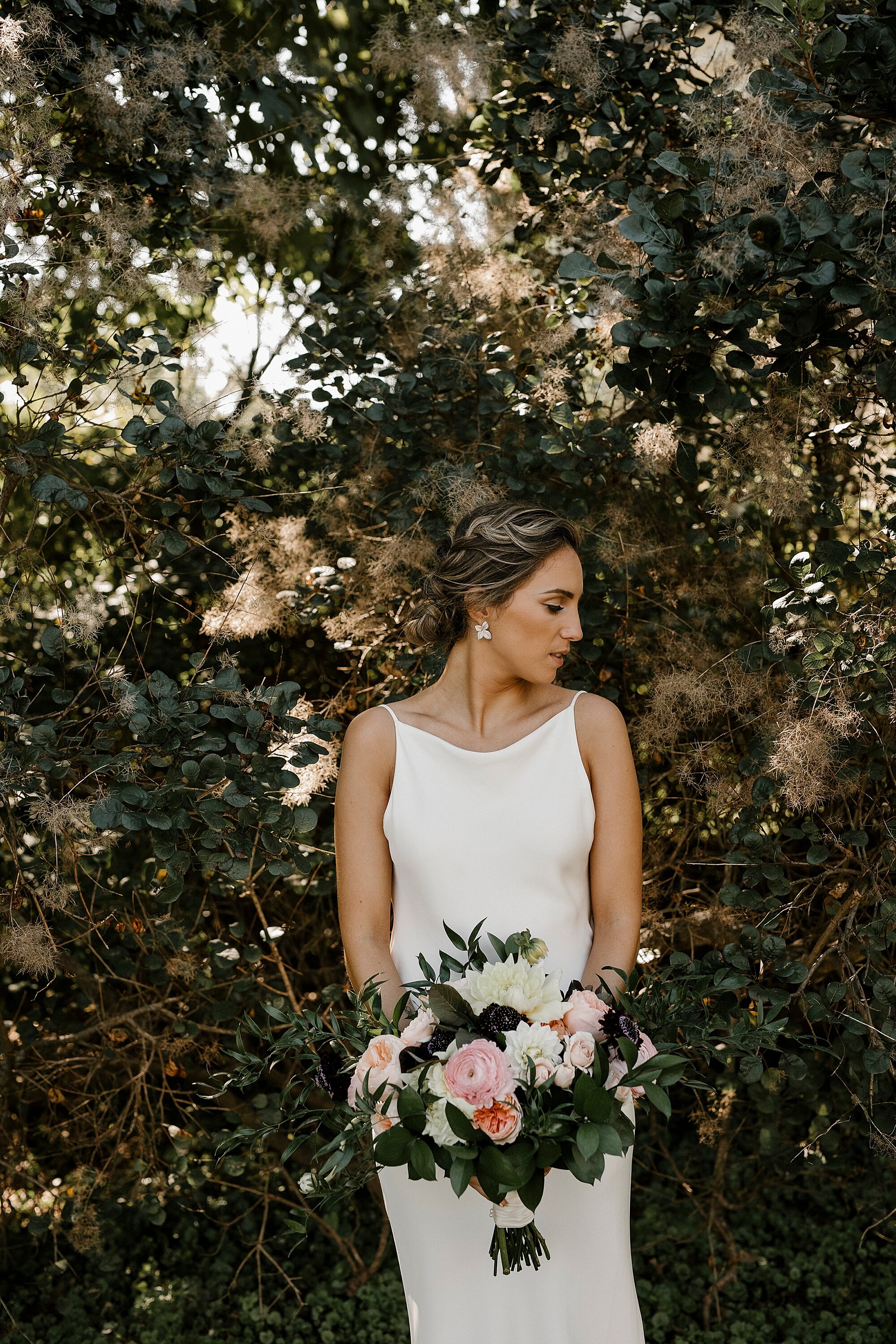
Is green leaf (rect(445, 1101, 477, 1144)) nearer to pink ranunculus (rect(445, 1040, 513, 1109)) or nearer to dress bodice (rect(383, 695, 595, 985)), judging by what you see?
pink ranunculus (rect(445, 1040, 513, 1109))

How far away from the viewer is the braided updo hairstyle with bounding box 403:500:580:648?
1.93 meters

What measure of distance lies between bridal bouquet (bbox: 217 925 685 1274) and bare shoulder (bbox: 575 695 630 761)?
462mm

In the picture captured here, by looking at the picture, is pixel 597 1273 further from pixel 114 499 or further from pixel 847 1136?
pixel 114 499

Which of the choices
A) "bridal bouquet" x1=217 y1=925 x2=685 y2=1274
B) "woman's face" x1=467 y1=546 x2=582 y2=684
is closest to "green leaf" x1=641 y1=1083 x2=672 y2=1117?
"bridal bouquet" x1=217 y1=925 x2=685 y2=1274

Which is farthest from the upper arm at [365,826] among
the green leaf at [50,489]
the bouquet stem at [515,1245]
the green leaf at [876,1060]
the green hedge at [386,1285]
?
the green hedge at [386,1285]

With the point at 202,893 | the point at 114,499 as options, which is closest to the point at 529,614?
the point at 114,499

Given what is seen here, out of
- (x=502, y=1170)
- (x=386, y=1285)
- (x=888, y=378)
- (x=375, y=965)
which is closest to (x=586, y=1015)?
(x=502, y=1170)

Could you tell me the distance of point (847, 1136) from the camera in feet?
9.77

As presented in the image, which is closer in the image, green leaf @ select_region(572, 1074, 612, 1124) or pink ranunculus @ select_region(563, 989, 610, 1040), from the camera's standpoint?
green leaf @ select_region(572, 1074, 612, 1124)

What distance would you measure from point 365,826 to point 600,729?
48cm

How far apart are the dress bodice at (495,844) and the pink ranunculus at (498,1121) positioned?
1.79ft

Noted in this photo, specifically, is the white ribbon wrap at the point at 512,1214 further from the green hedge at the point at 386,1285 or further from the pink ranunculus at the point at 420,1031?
the green hedge at the point at 386,1285

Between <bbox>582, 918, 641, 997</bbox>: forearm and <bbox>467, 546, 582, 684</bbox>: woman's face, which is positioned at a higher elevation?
<bbox>467, 546, 582, 684</bbox>: woman's face

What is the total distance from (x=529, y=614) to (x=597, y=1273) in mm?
1137
